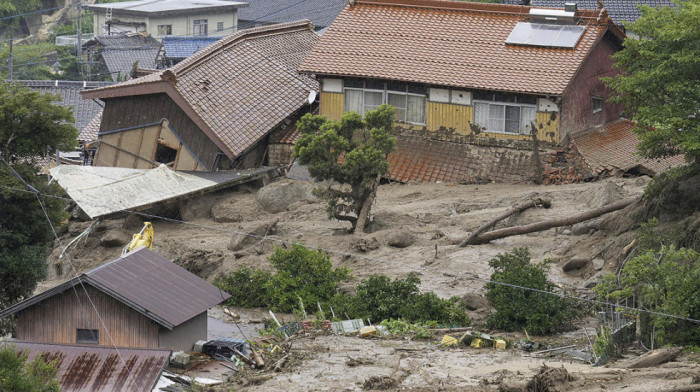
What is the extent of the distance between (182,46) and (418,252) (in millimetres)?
32828

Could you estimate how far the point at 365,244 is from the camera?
31547 mm

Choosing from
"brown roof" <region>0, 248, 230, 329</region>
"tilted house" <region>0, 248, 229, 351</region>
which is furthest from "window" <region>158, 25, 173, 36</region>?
"tilted house" <region>0, 248, 229, 351</region>

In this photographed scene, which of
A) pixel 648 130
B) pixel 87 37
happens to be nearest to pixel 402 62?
pixel 648 130

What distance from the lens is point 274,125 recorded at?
1544 inches

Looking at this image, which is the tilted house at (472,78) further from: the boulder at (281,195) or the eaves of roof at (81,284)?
the eaves of roof at (81,284)

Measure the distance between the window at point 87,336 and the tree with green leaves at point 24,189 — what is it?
4.85 meters

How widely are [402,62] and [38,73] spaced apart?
3204 centimetres

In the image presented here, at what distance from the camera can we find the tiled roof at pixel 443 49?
37312 mm

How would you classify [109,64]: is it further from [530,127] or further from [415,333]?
[415,333]

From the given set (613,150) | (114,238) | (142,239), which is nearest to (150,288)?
(142,239)

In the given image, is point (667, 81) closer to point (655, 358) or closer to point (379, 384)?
point (655, 358)

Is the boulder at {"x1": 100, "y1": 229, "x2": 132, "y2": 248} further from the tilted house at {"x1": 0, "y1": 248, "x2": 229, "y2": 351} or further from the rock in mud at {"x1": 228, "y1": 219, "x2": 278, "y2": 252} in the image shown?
the tilted house at {"x1": 0, "y1": 248, "x2": 229, "y2": 351}

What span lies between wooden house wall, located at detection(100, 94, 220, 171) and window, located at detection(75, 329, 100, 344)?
14.9 meters

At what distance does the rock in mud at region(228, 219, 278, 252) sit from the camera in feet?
109
